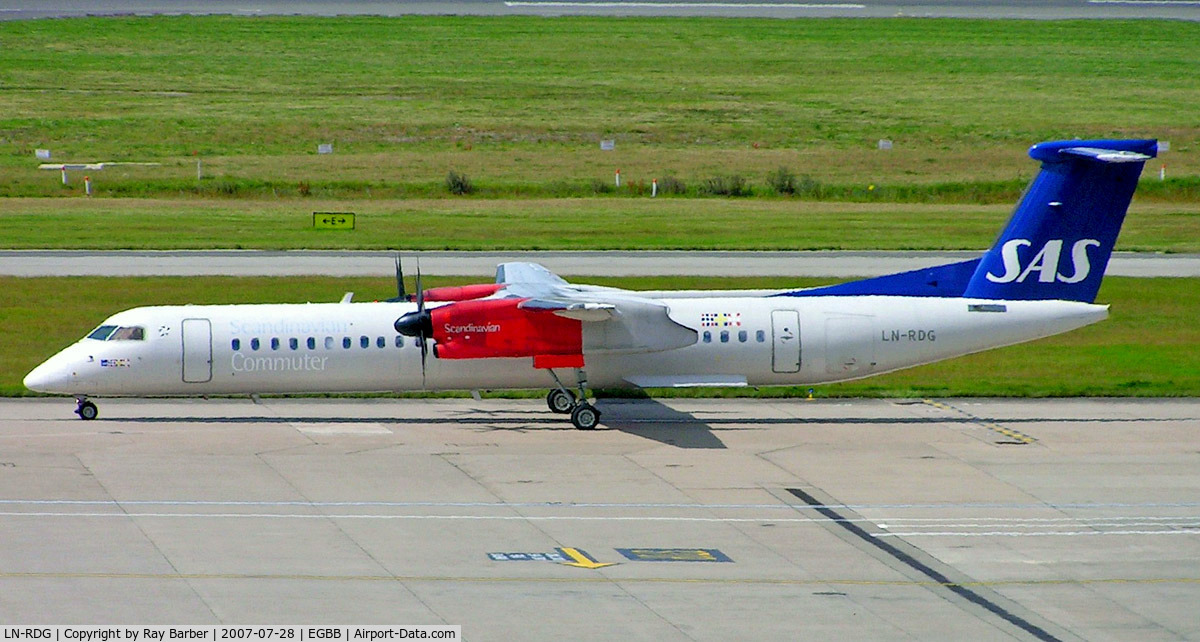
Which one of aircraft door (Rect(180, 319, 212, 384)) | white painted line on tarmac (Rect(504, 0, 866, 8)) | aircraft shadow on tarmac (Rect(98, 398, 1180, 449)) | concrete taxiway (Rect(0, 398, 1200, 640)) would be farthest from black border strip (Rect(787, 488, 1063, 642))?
white painted line on tarmac (Rect(504, 0, 866, 8))

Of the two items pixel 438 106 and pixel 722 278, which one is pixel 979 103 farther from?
pixel 722 278

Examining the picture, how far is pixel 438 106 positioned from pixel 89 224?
36091 mm

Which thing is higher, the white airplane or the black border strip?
the white airplane

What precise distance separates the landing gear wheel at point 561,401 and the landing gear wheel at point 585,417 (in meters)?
0.72

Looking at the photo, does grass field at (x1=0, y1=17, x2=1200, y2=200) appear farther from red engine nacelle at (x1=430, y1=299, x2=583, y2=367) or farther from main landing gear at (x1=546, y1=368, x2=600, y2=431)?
red engine nacelle at (x1=430, y1=299, x2=583, y2=367)

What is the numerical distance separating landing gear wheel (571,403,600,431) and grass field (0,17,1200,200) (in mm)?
41649

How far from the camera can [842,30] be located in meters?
114

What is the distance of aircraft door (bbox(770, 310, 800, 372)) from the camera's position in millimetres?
31219

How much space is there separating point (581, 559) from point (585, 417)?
920cm

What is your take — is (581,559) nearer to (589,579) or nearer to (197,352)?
(589,579)

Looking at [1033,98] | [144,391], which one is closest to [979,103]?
[1033,98]

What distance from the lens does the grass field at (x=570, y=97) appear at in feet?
259

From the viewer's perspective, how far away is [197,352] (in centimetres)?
3081

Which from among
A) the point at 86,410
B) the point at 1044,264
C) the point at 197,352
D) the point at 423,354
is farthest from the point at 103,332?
the point at 1044,264
